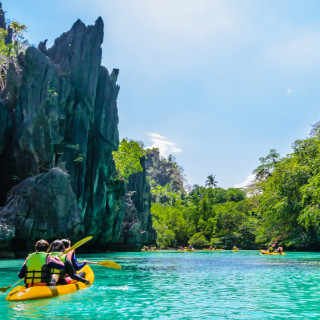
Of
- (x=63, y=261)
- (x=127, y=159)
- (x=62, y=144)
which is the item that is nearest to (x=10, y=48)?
(x=62, y=144)

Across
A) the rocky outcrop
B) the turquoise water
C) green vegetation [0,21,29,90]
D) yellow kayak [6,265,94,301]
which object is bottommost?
the turquoise water

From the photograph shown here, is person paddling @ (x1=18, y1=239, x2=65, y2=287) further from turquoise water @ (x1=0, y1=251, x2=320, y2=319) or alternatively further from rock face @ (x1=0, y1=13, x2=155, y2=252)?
rock face @ (x1=0, y1=13, x2=155, y2=252)

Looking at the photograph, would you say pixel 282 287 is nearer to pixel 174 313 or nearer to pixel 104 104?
pixel 174 313

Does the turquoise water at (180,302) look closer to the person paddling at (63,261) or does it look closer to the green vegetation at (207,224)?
the person paddling at (63,261)

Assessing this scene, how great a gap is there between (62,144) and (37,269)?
25.5m

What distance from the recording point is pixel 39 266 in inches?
341

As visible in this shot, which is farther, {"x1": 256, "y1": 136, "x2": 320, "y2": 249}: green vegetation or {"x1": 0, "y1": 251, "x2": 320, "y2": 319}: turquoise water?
{"x1": 256, "y1": 136, "x2": 320, "y2": 249}: green vegetation

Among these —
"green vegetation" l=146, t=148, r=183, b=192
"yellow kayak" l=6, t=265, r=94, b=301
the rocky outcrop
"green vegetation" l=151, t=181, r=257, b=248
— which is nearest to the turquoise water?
"yellow kayak" l=6, t=265, r=94, b=301

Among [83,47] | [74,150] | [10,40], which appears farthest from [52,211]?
[10,40]

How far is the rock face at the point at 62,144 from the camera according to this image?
89.7 ft

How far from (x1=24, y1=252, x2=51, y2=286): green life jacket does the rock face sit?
16304 millimetres

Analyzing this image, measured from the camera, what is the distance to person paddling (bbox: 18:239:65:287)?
28.2ft

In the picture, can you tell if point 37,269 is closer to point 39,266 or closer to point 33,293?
point 39,266

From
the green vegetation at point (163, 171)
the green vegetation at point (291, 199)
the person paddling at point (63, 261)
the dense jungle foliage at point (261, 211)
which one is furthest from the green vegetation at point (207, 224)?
the person paddling at point (63, 261)
